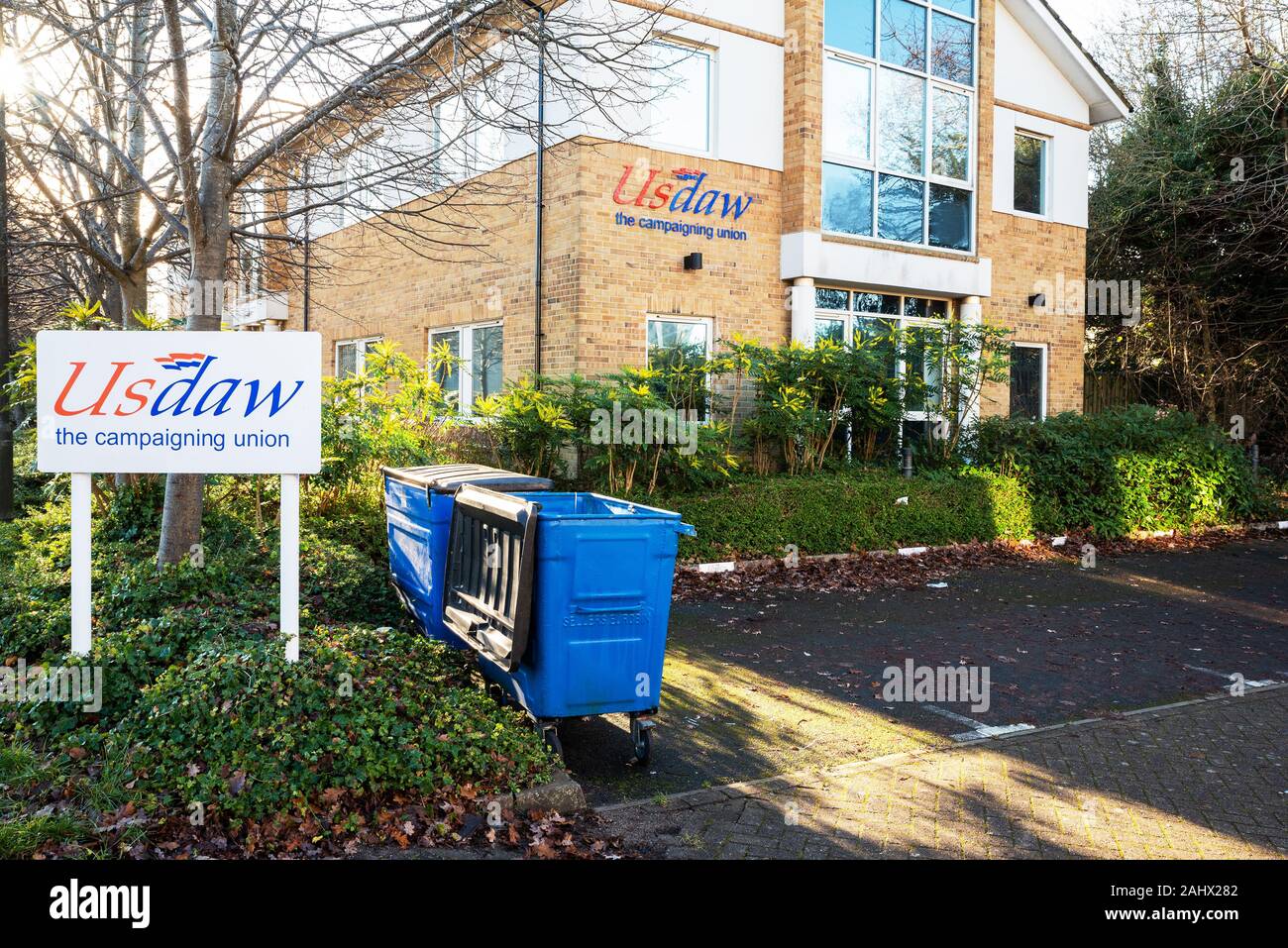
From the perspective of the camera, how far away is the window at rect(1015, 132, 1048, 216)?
16.4 meters

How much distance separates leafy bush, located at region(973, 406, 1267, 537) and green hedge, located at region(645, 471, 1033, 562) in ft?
2.13

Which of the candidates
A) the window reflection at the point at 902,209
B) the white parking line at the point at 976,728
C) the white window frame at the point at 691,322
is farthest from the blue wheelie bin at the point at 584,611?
the window reflection at the point at 902,209

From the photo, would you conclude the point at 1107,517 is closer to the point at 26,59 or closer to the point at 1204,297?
the point at 1204,297

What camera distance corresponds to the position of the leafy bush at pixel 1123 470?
44.5 feet

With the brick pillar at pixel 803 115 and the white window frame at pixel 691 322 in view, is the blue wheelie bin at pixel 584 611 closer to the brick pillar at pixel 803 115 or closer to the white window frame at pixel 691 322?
the white window frame at pixel 691 322

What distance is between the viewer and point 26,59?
7.94 meters

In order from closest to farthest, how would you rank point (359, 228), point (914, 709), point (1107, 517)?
point (914, 709) → point (1107, 517) → point (359, 228)

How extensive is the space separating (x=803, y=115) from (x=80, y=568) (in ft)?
34.7

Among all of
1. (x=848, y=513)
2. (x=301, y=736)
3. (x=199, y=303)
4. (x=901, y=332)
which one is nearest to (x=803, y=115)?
(x=901, y=332)

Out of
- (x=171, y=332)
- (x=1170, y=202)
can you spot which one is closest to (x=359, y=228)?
(x=171, y=332)

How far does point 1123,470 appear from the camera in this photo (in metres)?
14.1

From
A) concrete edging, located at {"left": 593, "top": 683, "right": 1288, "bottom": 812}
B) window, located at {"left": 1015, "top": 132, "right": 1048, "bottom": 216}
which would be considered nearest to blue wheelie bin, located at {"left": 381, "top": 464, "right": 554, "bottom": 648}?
concrete edging, located at {"left": 593, "top": 683, "right": 1288, "bottom": 812}

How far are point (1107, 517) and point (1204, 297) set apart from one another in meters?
Result: 6.42

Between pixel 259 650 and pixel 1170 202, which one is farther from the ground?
pixel 1170 202
